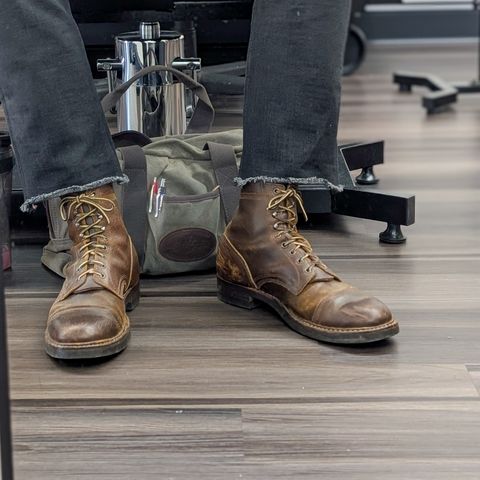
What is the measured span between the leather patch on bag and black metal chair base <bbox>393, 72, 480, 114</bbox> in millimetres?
1513

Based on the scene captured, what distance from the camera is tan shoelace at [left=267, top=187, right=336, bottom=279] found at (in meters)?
1.15

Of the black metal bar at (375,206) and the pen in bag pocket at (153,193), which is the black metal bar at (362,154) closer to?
the black metal bar at (375,206)

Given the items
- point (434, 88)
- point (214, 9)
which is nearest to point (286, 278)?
point (214, 9)

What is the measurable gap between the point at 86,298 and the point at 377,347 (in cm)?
34

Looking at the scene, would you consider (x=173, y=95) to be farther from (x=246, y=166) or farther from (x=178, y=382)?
(x=178, y=382)

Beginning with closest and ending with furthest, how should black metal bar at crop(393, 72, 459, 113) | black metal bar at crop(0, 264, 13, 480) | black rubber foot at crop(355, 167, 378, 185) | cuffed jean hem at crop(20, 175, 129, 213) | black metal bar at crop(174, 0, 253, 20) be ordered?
1. black metal bar at crop(0, 264, 13, 480)
2. cuffed jean hem at crop(20, 175, 129, 213)
3. black rubber foot at crop(355, 167, 378, 185)
4. black metal bar at crop(174, 0, 253, 20)
5. black metal bar at crop(393, 72, 459, 113)

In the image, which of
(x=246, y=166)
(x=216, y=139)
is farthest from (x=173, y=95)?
(x=246, y=166)

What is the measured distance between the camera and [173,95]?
5.23 feet

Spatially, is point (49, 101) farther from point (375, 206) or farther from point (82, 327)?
point (375, 206)

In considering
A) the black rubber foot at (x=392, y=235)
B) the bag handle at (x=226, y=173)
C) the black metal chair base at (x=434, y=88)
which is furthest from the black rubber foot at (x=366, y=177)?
the black metal chair base at (x=434, y=88)

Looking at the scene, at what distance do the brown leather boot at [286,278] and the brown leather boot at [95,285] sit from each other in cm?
13

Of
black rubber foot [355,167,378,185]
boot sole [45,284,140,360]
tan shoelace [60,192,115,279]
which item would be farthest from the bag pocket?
black rubber foot [355,167,378,185]

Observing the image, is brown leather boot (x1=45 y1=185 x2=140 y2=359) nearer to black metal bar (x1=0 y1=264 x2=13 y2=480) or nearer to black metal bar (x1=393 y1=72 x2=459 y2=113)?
black metal bar (x1=0 y1=264 x2=13 y2=480)

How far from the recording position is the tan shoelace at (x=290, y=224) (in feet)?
3.76
